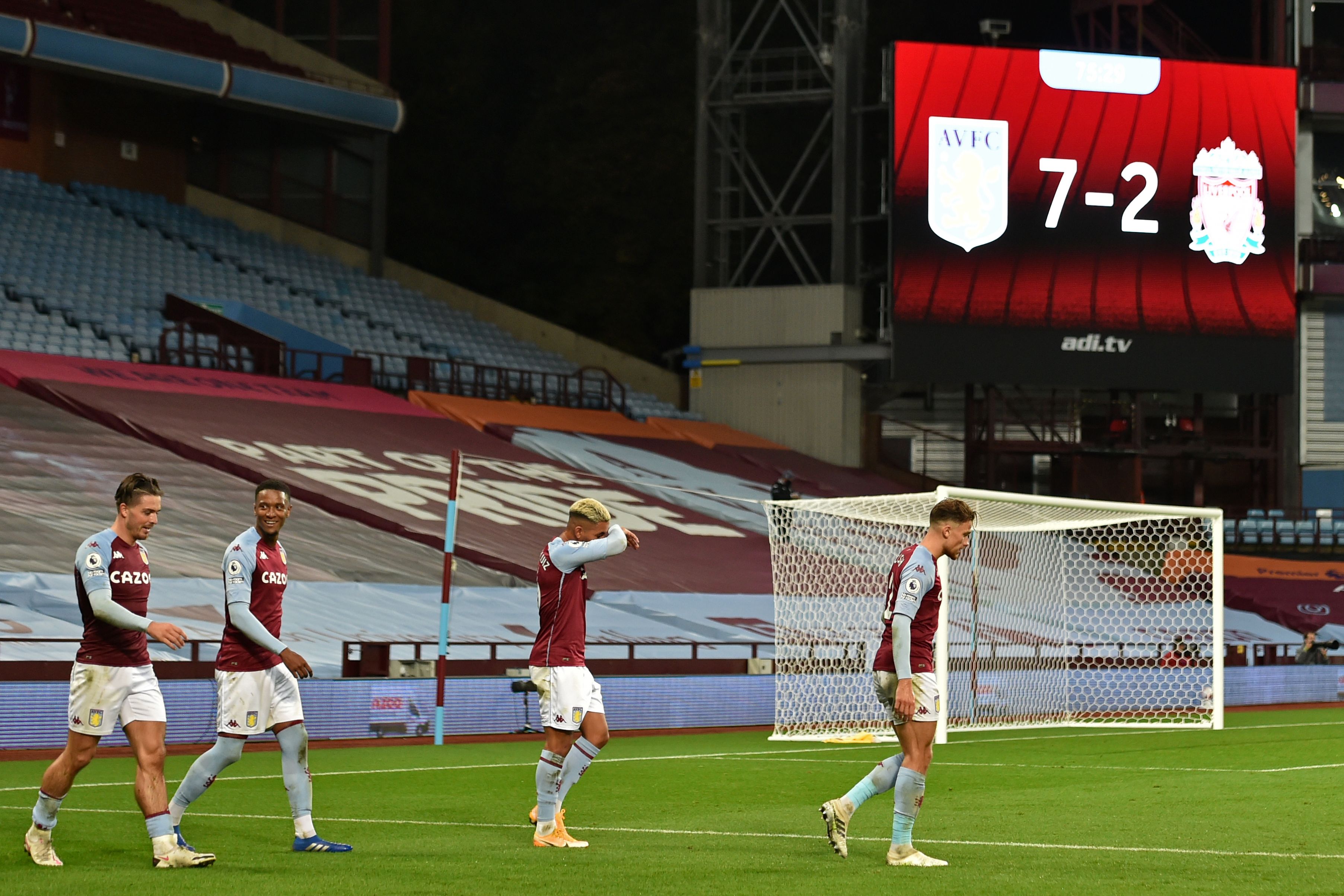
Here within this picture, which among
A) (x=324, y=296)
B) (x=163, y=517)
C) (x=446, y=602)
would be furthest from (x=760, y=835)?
(x=324, y=296)

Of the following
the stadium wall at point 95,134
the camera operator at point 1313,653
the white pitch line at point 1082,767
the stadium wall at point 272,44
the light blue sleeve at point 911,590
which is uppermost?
the stadium wall at point 272,44

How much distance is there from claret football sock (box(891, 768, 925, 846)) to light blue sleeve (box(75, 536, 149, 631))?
12.0ft

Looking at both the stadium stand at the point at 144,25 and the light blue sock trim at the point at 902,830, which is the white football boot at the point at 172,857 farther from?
the stadium stand at the point at 144,25

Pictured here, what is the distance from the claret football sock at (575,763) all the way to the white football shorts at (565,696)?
15cm

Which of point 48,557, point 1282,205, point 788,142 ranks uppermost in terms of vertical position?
point 788,142

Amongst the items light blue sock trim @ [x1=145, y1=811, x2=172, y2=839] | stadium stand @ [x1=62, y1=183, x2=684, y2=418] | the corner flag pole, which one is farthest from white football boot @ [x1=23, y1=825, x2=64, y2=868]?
stadium stand @ [x1=62, y1=183, x2=684, y2=418]

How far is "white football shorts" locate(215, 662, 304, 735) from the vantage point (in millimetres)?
9031

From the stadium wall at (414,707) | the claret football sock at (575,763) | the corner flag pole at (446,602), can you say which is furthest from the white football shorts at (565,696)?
the stadium wall at (414,707)

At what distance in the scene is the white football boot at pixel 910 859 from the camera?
8.69 meters

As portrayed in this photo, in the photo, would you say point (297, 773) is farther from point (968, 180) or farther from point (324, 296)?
point (324, 296)

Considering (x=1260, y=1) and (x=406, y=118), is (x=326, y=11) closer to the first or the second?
(x=406, y=118)

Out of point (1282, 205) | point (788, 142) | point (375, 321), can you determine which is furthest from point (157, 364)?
point (1282, 205)

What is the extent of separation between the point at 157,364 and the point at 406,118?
2430 centimetres

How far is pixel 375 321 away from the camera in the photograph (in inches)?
1645
